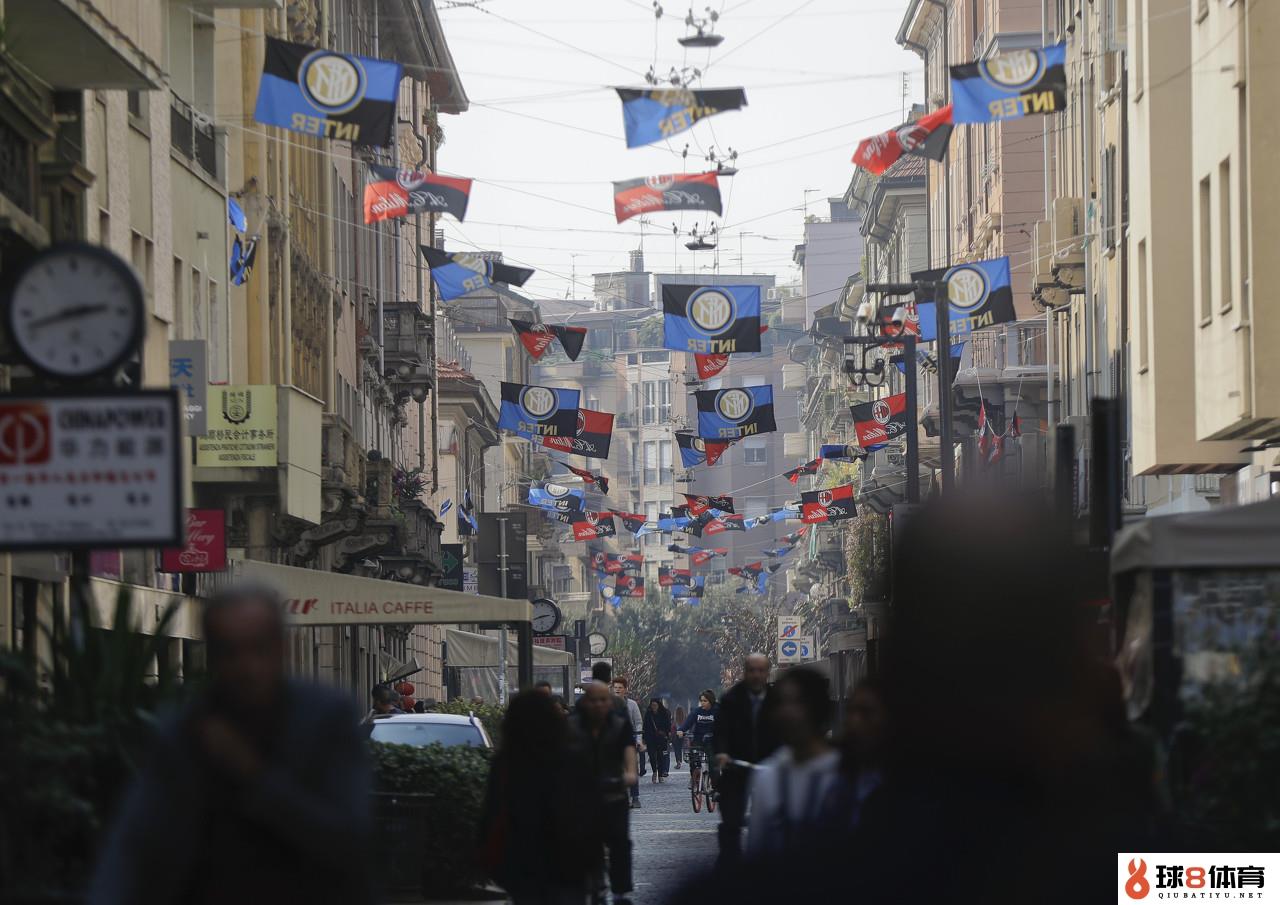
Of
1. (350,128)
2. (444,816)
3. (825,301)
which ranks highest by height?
(825,301)

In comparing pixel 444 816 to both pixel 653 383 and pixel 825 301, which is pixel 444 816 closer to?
pixel 825 301

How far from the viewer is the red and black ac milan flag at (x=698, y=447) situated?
158ft

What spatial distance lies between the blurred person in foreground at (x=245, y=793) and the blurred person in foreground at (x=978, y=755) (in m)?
2.52

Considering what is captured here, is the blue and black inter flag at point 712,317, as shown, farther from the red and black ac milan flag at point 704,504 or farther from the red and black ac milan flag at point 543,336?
the red and black ac milan flag at point 704,504

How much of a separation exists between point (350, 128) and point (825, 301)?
10171 cm

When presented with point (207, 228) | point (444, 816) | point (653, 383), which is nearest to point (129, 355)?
point (444, 816)

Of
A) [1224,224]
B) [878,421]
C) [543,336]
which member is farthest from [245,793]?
[878,421]

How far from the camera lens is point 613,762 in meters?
15.8

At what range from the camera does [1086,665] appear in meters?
2.87

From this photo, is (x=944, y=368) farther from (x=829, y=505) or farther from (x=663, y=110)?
(x=829, y=505)

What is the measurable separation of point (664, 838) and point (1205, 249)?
911 cm

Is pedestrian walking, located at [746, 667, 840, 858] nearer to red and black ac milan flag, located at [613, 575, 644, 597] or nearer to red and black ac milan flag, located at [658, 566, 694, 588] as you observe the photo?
red and black ac milan flag, located at [613, 575, 644, 597]

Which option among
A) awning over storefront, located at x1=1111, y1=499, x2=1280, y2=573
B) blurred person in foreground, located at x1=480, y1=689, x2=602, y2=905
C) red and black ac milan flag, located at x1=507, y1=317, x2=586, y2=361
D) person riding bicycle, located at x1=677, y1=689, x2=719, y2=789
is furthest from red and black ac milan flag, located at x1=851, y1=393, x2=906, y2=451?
blurred person in foreground, located at x1=480, y1=689, x2=602, y2=905

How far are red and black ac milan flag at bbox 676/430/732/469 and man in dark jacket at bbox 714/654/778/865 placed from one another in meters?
29.5
